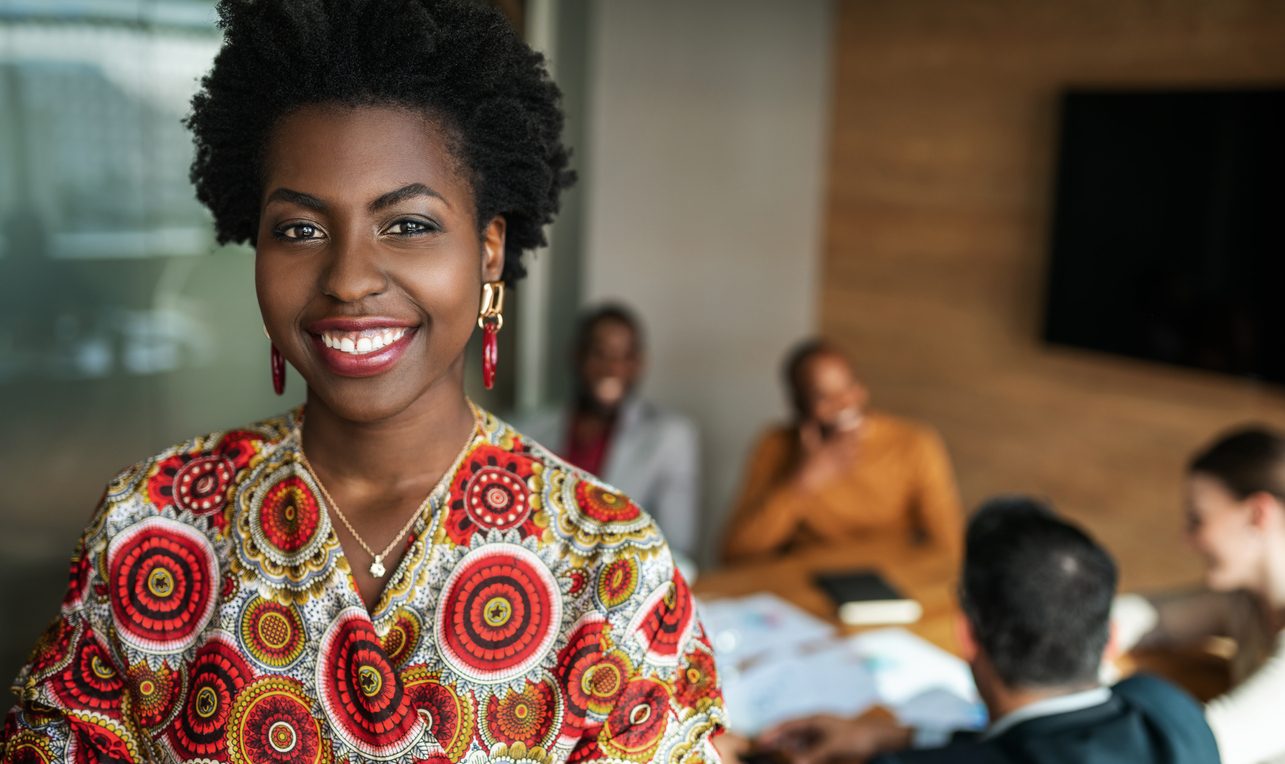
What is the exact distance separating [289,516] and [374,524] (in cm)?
8

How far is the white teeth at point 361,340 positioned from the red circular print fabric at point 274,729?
31 centimetres

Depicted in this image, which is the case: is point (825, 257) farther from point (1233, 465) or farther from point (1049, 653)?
point (1049, 653)

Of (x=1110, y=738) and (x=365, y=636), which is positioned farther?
(x=1110, y=738)

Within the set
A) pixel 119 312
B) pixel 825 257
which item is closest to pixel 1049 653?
pixel 119 312

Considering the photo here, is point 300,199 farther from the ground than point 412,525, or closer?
farther from the ground

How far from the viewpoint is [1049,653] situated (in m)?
1.75

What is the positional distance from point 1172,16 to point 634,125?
1.79 metres

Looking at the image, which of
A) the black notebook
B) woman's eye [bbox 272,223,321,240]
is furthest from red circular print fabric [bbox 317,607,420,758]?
the black notebook

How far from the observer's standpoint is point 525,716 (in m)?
1.05

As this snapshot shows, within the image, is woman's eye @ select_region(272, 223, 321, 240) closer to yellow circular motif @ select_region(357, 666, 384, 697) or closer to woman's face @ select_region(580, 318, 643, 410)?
yellow circular motif @ select_region(357, 666, 384, 697)

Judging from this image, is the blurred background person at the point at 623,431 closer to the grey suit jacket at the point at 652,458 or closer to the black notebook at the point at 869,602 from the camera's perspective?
the grey suit jacket at the point at 652,458

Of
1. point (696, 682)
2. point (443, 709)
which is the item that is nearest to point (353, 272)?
point (443, 709)

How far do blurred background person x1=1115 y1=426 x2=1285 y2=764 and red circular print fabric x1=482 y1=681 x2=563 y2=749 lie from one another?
4.78 ft

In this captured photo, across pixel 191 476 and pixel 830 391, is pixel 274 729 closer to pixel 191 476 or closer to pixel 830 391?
pixel 191 476
